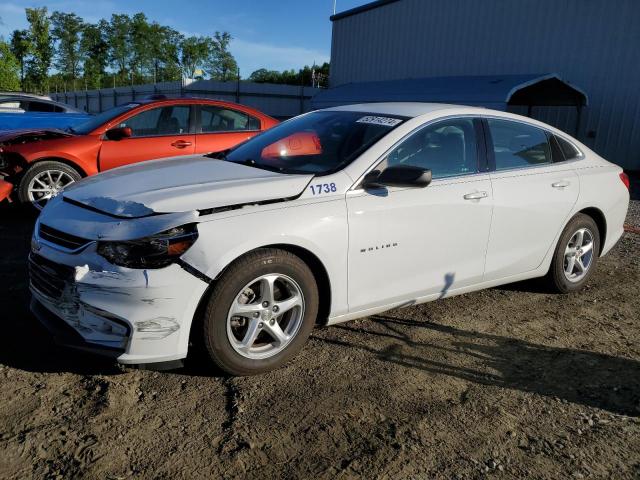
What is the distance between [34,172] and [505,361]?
592 cm

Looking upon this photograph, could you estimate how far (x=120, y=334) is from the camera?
273 cm

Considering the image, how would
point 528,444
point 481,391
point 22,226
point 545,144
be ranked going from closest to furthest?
point 528,444, point 481,391, point 545,144, point 22,226

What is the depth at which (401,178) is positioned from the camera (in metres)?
3.27

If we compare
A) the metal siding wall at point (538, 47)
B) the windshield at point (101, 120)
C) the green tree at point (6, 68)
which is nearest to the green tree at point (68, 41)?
the green tree at point (6, 68)

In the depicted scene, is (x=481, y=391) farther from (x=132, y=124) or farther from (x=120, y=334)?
(x=132, y=124)

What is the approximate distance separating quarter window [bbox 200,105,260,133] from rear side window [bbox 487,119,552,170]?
444 centimetres

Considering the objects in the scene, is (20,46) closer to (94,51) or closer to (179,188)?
(94,51)

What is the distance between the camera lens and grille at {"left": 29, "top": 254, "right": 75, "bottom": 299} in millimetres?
2828

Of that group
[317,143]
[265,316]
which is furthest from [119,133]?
[265,316]

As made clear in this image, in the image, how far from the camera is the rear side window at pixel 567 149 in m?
4.60

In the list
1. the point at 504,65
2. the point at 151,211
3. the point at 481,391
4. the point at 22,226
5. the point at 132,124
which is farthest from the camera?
the point at 504,65

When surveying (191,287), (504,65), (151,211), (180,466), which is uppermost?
(504,65)

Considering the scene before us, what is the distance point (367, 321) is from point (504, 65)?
16.5 m

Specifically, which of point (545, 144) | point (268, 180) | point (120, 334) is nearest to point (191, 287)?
point (120, 334)
